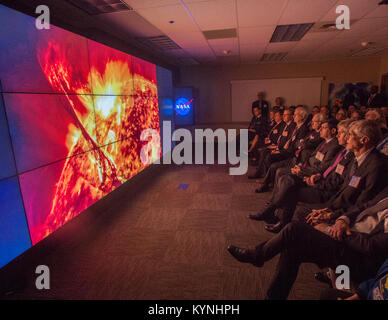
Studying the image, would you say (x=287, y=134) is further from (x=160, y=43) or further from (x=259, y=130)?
(x=160, y=43)

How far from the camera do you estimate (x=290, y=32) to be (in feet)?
14.4

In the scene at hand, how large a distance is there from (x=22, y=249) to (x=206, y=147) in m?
6.59

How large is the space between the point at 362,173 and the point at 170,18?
3.21m

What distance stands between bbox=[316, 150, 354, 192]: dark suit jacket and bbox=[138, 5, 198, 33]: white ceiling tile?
8.91 feet

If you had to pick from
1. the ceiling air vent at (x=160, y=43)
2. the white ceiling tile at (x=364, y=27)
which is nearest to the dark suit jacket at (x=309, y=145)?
the white ceiling tile at (x=364, y=27)

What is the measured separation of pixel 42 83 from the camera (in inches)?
93.7

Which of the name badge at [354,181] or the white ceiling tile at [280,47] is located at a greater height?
the white ceiling tile at [280,47]

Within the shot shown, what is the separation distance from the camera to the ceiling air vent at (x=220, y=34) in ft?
13.7

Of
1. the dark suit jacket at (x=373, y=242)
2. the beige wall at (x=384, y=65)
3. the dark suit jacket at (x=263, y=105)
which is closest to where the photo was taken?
the dark suit jacket at (x=373, y=242)

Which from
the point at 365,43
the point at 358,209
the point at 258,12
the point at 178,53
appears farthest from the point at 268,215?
the point at 365,43

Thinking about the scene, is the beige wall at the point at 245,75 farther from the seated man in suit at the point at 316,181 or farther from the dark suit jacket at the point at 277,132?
the seated man in suit at the point at 316,181

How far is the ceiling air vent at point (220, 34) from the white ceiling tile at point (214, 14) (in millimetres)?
194

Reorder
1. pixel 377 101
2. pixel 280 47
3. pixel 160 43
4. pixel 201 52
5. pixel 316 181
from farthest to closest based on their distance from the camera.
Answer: pixel 377 101, pixel 201 52, pixel 280 47, pixel 160 43, pixel 316 181

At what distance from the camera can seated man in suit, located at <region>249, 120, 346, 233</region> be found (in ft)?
8.13
